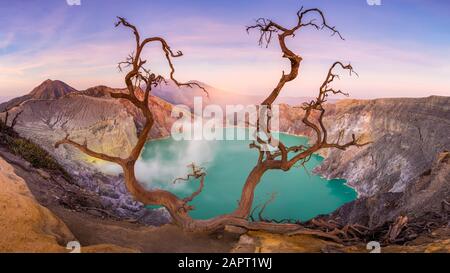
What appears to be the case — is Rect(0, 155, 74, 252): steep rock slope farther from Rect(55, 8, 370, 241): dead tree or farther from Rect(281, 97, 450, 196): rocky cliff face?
Rect(281, 97, 450, 196): rocky cliff face

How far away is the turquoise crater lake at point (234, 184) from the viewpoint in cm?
2603

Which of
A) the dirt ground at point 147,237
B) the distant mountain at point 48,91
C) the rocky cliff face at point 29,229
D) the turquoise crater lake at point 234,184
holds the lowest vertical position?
the turquoise crater lake at point 234,184

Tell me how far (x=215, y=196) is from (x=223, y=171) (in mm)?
9750

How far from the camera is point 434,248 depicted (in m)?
5.70

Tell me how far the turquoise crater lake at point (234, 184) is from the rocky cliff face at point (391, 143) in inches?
76.8

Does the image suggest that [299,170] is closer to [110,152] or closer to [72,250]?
[110,152]

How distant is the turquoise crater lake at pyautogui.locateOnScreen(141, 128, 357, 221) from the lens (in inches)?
1025

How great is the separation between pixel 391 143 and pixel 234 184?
15120 millimetres

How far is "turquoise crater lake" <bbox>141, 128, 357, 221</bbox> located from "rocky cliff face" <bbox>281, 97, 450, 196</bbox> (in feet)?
6.40

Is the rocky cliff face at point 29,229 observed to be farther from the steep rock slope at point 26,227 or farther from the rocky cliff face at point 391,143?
the rocky cliff face at point 391,143

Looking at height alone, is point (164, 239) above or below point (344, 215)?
above

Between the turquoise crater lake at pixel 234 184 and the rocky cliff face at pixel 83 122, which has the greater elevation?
the rocky cliff face at pixel 83 122

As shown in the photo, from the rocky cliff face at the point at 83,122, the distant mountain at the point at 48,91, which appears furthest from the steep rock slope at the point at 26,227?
the distant mountain at the point at 48,91

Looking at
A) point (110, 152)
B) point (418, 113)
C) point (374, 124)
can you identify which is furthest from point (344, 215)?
point (110, 152)
